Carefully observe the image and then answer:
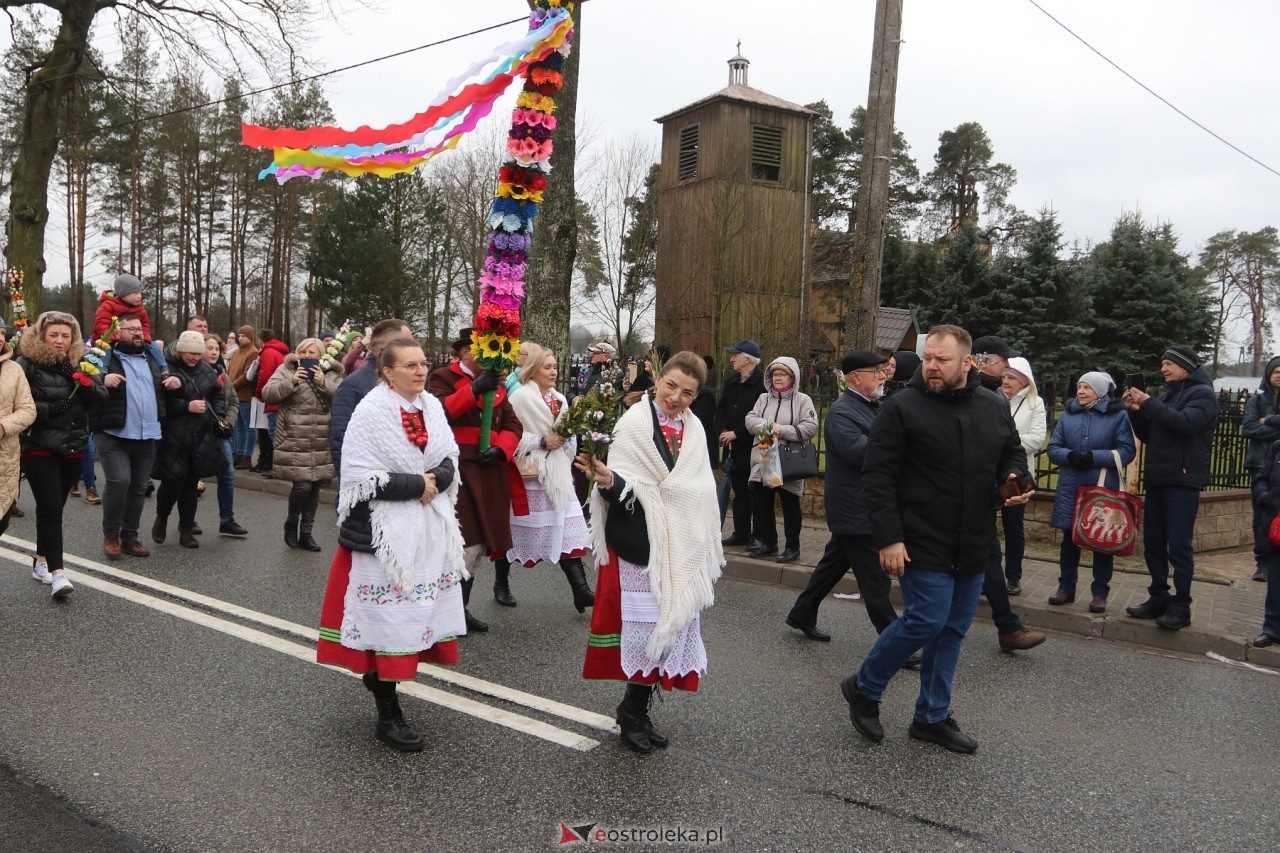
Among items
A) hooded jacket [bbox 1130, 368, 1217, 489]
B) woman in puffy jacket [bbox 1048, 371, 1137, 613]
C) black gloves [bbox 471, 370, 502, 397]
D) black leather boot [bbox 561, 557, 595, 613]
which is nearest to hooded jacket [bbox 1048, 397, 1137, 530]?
woman in puffy jacket [bbox 1048, 371, 1137, 613]

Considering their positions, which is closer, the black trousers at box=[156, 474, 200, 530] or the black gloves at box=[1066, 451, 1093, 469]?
the black gloves at box=[1066, 451, 1093, 469]

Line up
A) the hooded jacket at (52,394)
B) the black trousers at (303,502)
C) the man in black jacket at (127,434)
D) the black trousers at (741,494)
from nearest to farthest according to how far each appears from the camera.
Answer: the hooded jacket at (52,394) < the man in black jacket at (127,434) < the black trousers at (303,502) < the black trousers at (741,494)

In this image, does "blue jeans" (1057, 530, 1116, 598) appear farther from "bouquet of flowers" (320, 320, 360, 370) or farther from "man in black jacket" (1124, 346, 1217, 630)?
"bouquet of flowers" (320, 320, 360, 370)

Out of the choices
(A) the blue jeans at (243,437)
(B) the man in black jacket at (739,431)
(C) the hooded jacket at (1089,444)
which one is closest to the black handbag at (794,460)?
(B) the man in black jacket at (739,431)

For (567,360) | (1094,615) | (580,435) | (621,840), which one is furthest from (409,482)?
(567,360)

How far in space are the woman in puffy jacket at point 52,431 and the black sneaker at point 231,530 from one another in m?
2.46

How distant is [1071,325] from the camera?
26.8m

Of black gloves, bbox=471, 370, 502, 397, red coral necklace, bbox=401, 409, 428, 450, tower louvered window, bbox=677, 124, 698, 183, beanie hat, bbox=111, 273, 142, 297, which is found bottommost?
red coral necklace, bbox=401, 409, 428, 450

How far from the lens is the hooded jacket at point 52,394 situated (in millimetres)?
6461

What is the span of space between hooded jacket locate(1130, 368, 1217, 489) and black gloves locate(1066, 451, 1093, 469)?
410mm

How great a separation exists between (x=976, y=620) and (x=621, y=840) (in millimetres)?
4393

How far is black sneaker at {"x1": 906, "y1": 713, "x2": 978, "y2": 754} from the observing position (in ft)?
14.5

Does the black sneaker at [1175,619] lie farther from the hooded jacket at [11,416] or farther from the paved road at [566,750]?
the hooded jacket at [11,416]

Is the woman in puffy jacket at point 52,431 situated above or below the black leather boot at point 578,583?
above
